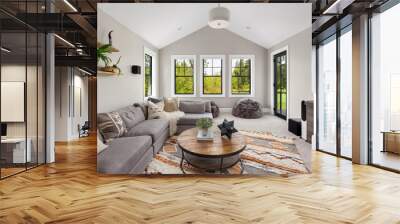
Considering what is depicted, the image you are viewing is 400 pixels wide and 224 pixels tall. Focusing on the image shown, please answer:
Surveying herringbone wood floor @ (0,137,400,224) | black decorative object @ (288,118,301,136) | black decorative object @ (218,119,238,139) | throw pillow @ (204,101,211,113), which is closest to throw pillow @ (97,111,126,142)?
herringbone wood floor @ (0,137,400,224)

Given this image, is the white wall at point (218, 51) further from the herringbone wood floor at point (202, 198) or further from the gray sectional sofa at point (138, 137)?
the herringbone wood floor at point (202, 198)

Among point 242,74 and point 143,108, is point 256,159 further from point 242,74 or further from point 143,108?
point 143,108

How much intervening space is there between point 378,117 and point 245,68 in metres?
2.25

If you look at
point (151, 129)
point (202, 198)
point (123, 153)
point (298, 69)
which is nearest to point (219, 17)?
point (298, 69)

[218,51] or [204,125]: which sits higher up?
[218,51]

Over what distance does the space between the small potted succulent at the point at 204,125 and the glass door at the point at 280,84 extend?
89cm

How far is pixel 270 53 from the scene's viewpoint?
13.4 ft

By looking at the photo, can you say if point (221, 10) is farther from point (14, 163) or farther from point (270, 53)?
point (14, 163)

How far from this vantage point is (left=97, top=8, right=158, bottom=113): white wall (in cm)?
400

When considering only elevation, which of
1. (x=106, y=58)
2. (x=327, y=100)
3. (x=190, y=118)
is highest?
(x=106, y=58)

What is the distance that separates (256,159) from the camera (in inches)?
156

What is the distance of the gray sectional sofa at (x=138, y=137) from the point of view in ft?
12.9

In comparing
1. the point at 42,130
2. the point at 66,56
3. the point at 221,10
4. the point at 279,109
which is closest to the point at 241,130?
the point at 279,109

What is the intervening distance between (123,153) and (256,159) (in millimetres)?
1713
